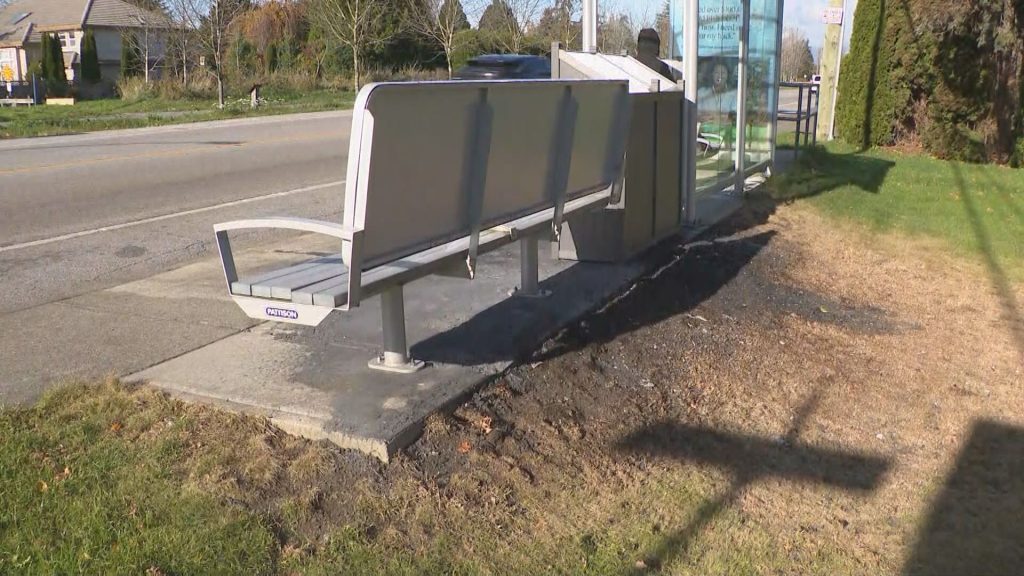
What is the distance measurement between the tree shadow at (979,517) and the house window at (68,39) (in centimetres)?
5848

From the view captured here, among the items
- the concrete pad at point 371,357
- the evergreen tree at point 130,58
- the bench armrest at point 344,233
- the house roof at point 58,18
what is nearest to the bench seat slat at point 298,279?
the bench armrest at point 344,233

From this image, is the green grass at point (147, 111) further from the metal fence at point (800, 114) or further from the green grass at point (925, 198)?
the green grass at point (925, 198)

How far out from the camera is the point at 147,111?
93.4 ft

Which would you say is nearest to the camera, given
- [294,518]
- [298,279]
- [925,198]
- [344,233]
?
[294,518]

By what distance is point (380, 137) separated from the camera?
3.94m

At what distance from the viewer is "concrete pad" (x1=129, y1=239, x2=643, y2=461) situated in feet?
14.1

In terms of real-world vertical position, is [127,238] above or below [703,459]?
above

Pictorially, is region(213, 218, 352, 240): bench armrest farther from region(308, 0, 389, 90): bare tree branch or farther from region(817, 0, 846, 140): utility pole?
region(308, 0, 389, 90): bare tree branch

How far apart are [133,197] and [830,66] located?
48.1ft

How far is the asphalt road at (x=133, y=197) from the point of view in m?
7.78

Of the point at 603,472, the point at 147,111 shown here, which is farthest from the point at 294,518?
the point at 147,111

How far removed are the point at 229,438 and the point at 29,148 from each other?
1460 cm

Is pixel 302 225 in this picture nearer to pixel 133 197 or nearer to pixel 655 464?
pixel 655 464

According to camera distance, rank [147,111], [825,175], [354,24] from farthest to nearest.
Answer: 1. [354,24]
2. [147,111]
3. [825,175]
